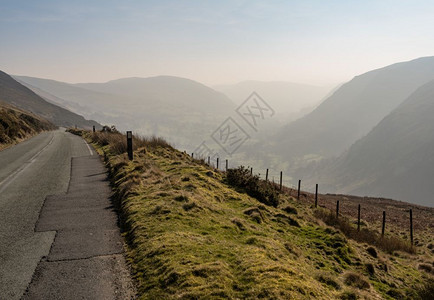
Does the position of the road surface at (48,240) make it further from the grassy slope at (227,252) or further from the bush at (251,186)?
the bush at (251,186)

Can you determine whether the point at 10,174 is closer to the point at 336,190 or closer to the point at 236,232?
the point at 236,232

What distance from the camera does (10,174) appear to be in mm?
13812

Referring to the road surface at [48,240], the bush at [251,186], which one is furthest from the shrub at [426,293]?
the road surface at [48,240]

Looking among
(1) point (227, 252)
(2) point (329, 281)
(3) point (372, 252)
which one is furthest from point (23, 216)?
(3) point (372, 252)

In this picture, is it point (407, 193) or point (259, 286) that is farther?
point (407, 193)

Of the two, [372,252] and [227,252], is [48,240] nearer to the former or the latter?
[227,252]

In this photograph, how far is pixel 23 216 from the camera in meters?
8.22

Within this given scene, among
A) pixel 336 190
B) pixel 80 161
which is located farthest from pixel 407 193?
pixel 80 161

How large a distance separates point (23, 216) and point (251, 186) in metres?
9.97

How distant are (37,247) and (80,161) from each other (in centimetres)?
1262

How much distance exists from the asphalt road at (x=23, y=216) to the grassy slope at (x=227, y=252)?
1.80 m

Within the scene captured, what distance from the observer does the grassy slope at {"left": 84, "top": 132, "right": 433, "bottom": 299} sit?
4.79 metres

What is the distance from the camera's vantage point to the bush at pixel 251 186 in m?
14.8

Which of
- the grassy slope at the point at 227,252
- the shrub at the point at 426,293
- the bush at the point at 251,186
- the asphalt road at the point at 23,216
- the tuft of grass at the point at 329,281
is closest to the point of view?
the grassy slope at the point at 227,252
